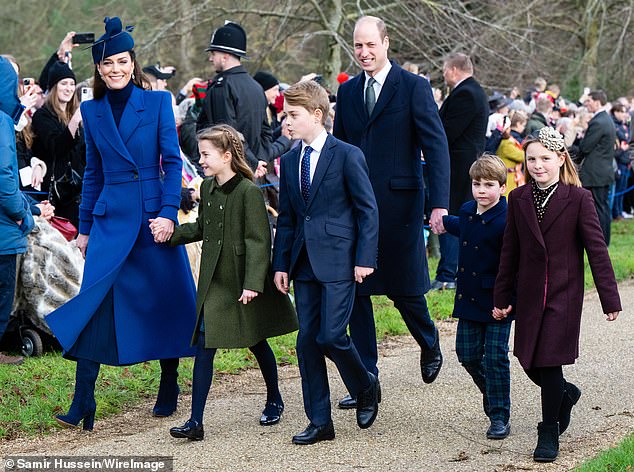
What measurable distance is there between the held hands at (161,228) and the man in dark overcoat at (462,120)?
461cm

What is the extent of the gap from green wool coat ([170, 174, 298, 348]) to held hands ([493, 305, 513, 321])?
1.13 m

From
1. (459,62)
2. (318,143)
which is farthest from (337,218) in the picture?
(459,62)

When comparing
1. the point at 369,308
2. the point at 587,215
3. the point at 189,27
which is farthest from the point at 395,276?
the point at 189,27

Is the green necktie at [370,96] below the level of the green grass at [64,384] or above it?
above

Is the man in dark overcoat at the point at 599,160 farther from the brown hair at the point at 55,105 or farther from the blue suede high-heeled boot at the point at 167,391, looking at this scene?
the blue suede high-heeled boot at the point at 167,391

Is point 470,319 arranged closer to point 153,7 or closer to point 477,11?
point 153,7

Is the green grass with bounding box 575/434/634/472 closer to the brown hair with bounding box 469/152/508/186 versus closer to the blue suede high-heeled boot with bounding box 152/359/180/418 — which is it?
the brown hair with bounding box 469/152/508/186

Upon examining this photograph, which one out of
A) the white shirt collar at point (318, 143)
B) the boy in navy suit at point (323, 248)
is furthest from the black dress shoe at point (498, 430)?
the white shirt collar at point (318, 143)

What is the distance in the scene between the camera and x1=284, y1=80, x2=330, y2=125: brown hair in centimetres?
580

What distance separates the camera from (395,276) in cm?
651

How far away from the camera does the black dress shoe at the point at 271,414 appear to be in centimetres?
624

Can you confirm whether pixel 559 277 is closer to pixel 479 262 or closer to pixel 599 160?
pixel 479 262

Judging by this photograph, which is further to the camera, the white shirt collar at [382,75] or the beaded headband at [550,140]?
the white shirt collar at [382,75]

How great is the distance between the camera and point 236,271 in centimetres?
600
